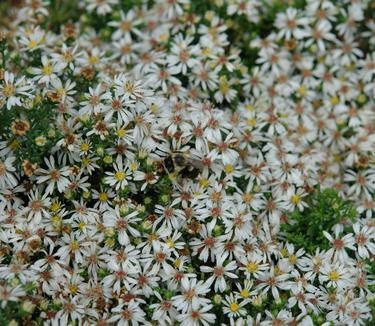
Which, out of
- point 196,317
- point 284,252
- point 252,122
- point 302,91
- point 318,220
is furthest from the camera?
point 302,91

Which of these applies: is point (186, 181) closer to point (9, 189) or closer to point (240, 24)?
point (9, 189)

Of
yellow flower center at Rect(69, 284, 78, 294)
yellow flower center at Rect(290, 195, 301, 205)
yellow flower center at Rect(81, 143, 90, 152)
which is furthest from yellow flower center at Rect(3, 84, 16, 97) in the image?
yellow flower center at Rect(290, 195, 301, 205)

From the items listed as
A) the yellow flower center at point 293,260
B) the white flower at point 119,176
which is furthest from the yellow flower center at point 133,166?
the yellow flower center at point 293,260

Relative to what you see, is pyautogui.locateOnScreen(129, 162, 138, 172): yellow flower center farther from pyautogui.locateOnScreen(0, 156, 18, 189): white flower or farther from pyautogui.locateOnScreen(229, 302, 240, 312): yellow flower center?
pyautogui.locateOnScreen(229, 302, 240, 312): yellow flower center

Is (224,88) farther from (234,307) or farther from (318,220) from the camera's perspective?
(234,307)

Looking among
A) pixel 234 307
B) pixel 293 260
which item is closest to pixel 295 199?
pixel 293 260
